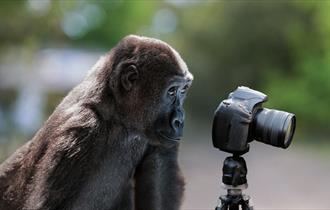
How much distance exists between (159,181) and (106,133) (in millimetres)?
428

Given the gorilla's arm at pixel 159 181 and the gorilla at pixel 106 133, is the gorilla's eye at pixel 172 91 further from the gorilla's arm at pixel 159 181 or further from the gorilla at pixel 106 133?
the gorilla's arm at pixel 159 181

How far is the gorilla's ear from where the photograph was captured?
2.44m

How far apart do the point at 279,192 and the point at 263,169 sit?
1366 mm

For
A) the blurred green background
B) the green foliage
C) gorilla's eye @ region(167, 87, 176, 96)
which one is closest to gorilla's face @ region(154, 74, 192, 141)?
gorilla's eye @ region(167, 87, 176, 96)

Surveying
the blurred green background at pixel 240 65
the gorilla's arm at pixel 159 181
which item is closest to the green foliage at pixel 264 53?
the blurred green background at pixel 240 65

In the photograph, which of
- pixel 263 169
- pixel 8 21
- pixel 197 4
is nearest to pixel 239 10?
pixel 197 4

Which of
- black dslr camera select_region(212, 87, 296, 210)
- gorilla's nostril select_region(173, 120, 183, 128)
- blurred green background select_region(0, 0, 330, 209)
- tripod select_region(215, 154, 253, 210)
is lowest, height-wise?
tripod select_region(215, 154, 253, 210)

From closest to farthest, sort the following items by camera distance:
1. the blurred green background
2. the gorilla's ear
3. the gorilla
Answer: the gorilla → the gorilla's ear → the blurred green background

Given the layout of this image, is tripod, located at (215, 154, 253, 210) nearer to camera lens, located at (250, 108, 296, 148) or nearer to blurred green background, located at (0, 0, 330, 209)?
camera lens, located at (250, 108, 296, 148)

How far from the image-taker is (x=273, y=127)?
2.11 metres

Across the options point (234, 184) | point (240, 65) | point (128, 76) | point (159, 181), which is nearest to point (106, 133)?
point (128, 76)

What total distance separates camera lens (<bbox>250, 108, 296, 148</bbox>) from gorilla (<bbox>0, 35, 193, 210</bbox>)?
1.27 ft

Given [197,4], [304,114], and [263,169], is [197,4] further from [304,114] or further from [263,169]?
[263,169]

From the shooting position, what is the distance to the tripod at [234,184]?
7.08ft
